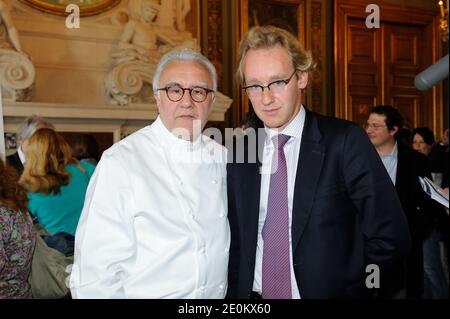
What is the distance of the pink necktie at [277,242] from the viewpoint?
1.72 meters

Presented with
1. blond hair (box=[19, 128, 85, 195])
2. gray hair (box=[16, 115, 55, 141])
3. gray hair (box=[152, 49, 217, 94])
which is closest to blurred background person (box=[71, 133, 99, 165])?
gray hair (box=[16, 115, 55, 141])

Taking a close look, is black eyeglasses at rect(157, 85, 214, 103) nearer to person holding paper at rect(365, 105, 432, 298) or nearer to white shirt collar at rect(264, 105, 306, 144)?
white shirt collar at rect(264, 105, 306, 144)

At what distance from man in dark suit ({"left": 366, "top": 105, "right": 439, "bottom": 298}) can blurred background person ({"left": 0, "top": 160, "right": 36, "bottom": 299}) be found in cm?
213

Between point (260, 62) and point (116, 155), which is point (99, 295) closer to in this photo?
point (116, 155)

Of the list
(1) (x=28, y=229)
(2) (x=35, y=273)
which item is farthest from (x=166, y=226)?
(2) (x=35, y=273)

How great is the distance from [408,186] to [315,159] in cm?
176

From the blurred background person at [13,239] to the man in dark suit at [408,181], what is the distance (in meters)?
2.13

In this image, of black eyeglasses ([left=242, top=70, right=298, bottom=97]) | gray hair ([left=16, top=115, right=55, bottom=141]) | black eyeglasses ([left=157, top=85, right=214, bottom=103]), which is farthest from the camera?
gray hair ([left=16, top=115, right=55, bottom=141])

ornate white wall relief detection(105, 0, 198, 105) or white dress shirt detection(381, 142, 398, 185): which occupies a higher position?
ornate white wall relief detection(105, 0, 198, 105)

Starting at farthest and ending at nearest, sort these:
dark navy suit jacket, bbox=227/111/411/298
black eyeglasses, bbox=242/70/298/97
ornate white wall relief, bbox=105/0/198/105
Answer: ornate white wall relief, bbox=105/0/198/105 < black eyeglasses, bbox=242/70/298/97 < dark navy suit jacket, bbox=227/111/411/298

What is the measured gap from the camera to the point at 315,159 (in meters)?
1.70

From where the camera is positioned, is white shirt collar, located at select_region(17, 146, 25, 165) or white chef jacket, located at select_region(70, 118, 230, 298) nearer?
white chef jacket, located at select_region(70, 118, 230, 298)

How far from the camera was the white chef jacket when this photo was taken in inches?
66.1

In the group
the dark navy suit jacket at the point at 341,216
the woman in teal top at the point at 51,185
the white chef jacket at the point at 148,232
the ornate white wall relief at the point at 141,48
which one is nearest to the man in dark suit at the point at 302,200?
the dark navy suit jacket at the point at 341,216
